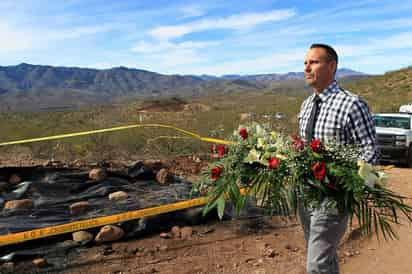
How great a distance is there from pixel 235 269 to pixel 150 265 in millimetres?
858

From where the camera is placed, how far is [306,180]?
2230 mm

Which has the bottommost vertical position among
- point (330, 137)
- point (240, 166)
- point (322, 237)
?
point (322, 237)

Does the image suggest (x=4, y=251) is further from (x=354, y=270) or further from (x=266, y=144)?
(x=354, y=270)

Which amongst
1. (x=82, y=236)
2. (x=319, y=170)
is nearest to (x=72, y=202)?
(x=82, y=236)

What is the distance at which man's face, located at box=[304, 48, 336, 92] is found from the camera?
244cm

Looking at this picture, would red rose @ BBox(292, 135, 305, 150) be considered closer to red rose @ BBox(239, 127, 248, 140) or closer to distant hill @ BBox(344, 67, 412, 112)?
red rose @ BBox(239, 127, 248, 140)

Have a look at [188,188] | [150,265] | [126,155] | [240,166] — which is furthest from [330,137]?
[126,155]

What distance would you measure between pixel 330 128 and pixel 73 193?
500 cm

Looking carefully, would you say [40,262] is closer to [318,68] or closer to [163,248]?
[163,248]

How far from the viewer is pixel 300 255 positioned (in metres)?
4.29

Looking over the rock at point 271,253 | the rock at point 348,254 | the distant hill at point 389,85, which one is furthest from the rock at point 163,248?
the distant hill at point 389,85

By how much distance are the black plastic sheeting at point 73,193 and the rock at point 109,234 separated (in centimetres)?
78

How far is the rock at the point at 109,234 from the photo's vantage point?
4.55 m

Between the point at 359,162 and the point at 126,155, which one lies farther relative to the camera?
the point at 126,155
